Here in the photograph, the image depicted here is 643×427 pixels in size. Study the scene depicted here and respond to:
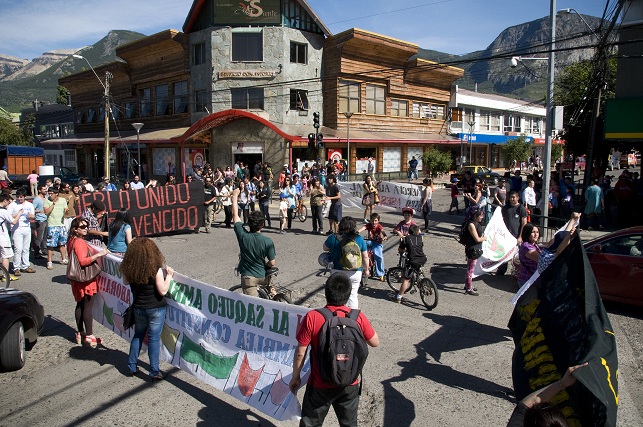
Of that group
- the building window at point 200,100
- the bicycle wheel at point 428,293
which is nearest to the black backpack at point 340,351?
the bicycle wheel at point 428,293

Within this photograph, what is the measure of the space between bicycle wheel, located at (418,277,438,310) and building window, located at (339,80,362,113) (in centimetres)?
2660

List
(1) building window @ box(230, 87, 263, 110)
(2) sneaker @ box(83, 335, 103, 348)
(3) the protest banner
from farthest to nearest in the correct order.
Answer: (1) building window @ box(230, 87, 263, 110) < (3) the protest banner < (2) sneaker @ box(83, 335, 103, 348)

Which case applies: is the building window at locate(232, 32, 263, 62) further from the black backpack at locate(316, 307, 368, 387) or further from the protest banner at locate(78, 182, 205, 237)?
the black backpack at locate(316, 307, 368, 387)

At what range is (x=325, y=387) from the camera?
3709 millimetres

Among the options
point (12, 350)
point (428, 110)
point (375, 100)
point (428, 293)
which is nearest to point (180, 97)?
point (375, 100)

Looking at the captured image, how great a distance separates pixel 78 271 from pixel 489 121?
50.4 m

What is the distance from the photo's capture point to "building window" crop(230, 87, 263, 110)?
105 feet

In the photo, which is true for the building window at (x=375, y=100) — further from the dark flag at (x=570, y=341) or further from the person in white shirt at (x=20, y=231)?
the dark flag at (x=570, y=341)

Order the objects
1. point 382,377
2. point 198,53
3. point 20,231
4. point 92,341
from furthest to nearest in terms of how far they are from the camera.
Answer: point 198,53 → point 20,231 → point 92,341 → point 382,377

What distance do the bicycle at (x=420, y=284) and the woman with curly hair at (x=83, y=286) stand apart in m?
4.92

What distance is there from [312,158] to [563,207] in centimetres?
1862

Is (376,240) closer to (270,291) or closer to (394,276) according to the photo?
(394,276)

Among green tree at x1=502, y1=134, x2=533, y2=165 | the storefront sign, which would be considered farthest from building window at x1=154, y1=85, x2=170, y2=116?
green tree at x1=502, y1=134, x2=533, y2=165

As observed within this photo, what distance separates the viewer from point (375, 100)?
3619 cm
